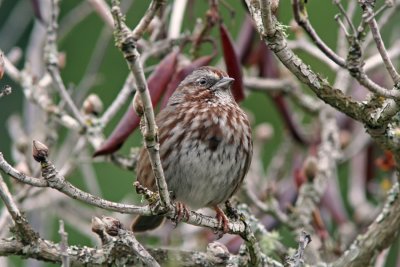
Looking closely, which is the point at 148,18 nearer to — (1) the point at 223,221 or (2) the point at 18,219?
(2) the point at 18,219

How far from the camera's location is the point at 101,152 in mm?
4172

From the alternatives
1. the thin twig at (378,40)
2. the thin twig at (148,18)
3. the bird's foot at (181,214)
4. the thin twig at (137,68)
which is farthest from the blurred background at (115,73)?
the thin twig at (148,18)

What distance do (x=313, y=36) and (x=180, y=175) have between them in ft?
3.44

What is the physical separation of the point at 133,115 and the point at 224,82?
1.78ft

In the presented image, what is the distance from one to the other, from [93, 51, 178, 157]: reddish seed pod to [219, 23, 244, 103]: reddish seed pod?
26cm

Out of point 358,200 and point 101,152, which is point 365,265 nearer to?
point 101,152

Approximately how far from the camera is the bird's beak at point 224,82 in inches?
170

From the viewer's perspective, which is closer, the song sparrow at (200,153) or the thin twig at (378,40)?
the thin twig at (378,40)

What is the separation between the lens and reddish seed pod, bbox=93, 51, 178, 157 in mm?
4078

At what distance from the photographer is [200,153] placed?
13.1ft

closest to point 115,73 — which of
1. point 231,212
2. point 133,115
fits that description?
point 133,115

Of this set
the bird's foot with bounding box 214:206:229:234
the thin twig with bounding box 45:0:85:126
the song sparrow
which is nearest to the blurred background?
the thin twig with bounding box 45:0:85:126

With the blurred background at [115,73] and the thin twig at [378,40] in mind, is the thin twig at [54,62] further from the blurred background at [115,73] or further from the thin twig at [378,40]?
the thin twig at [378,40]

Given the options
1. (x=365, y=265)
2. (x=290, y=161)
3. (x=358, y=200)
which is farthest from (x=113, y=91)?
(x=365, y=265)
